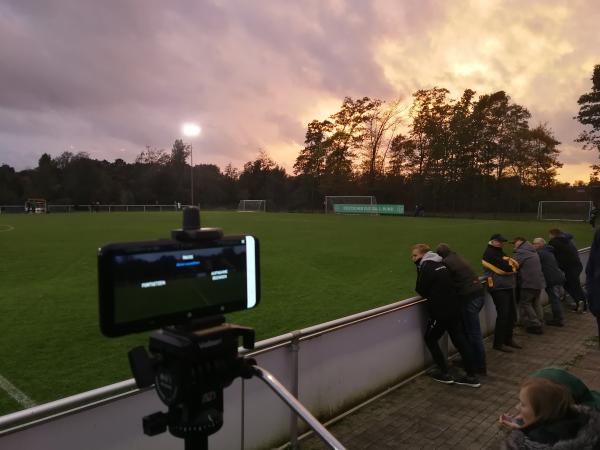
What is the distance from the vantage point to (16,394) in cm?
484

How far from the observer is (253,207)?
2699 inches

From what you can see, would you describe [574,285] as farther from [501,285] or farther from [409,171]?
[409,171]

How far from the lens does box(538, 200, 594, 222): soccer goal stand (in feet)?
125

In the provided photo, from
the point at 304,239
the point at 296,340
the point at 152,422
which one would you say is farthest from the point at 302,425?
the point at 304,239

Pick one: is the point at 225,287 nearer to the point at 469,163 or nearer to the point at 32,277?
the point at 32,277

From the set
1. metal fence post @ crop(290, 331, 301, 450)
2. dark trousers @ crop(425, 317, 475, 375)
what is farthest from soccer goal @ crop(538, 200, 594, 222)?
metal fence post @ crop(290, 331, 301, 450)

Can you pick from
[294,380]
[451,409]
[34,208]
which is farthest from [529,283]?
[34,208]

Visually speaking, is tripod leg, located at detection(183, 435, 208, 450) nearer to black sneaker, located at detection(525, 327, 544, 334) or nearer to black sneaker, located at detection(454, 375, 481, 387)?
black sneaker, located at detection(454, 375, 481, 387)

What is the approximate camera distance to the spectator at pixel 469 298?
555 centimetres

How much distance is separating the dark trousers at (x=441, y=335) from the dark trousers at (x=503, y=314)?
4.12 feet

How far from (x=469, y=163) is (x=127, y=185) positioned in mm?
68736

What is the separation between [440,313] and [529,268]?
113 inches

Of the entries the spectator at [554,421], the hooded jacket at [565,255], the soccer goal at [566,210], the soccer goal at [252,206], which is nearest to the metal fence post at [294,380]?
the spectator at [554,421]

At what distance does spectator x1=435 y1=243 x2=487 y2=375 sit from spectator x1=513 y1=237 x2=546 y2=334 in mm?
1980
